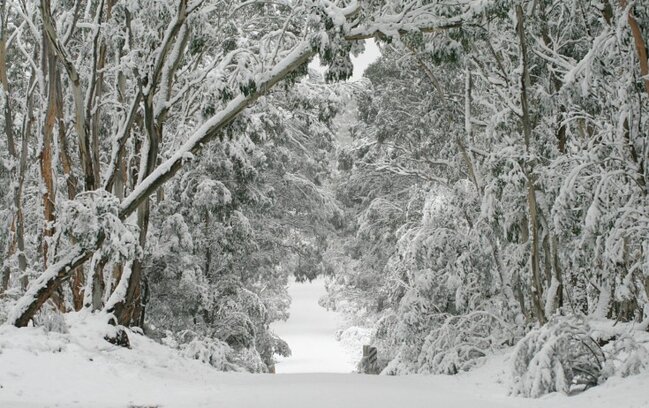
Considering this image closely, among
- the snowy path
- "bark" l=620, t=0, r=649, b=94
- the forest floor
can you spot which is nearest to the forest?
"bark" l=620, t=0, r=649, b=94

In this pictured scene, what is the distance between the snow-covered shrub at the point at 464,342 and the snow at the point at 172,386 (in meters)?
2.38

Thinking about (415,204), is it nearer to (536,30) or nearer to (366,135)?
(366,135)

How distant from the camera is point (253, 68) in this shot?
1028cm

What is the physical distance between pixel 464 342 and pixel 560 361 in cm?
545

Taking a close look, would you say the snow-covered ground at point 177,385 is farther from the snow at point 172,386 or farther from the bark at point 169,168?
the bark at point 169,168

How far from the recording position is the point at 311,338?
4625cm

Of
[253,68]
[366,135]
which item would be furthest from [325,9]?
[366,135]

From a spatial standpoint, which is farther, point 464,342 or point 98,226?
point 464,342

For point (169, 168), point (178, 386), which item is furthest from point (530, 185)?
point (178, 386)

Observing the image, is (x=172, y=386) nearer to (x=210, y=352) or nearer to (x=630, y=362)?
(x=210, y=352)

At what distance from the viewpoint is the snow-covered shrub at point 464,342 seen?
1391 centimetres

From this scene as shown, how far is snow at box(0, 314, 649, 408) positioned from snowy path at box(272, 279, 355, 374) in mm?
19819

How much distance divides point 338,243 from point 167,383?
742 inches

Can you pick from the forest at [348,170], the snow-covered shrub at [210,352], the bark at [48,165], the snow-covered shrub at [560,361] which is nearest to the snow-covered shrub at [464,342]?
the forest at [348,170]
